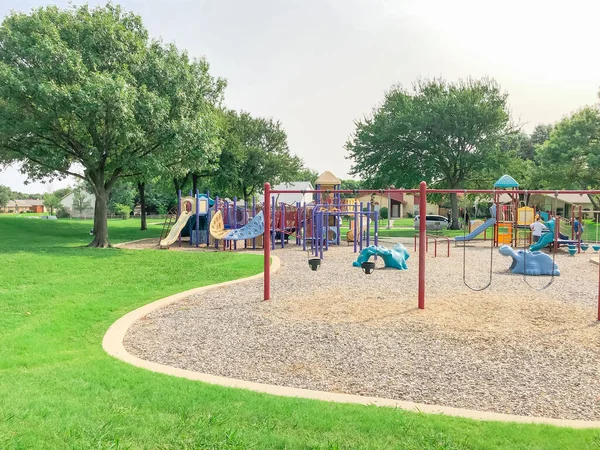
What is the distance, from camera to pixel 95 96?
61.6ft

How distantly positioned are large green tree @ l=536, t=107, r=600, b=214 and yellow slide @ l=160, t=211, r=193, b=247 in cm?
2941

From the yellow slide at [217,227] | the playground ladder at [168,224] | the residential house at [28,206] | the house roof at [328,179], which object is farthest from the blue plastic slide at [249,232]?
the residential house at [28,206]

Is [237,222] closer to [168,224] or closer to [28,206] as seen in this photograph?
[168,224]

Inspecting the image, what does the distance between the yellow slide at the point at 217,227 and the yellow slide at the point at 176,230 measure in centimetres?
190

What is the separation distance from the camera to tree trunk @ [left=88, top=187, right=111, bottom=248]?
22.2m

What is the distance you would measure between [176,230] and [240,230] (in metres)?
4.31

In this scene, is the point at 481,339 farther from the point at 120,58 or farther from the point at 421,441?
the point at 120,58

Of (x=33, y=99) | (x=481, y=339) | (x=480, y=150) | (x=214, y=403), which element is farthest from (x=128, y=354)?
(x=480, y=150)

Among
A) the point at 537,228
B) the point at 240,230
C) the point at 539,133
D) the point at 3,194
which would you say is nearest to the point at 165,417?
the point at 240,230

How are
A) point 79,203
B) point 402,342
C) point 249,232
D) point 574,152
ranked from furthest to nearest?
point 79,203, point 574,152, point 249,232, point 402,342

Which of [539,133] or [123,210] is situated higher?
[539,133]

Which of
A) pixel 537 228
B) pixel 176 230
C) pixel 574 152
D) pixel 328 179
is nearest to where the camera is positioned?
pixel 537 228

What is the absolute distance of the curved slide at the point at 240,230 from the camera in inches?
809

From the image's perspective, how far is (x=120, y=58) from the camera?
21703 millimetres
